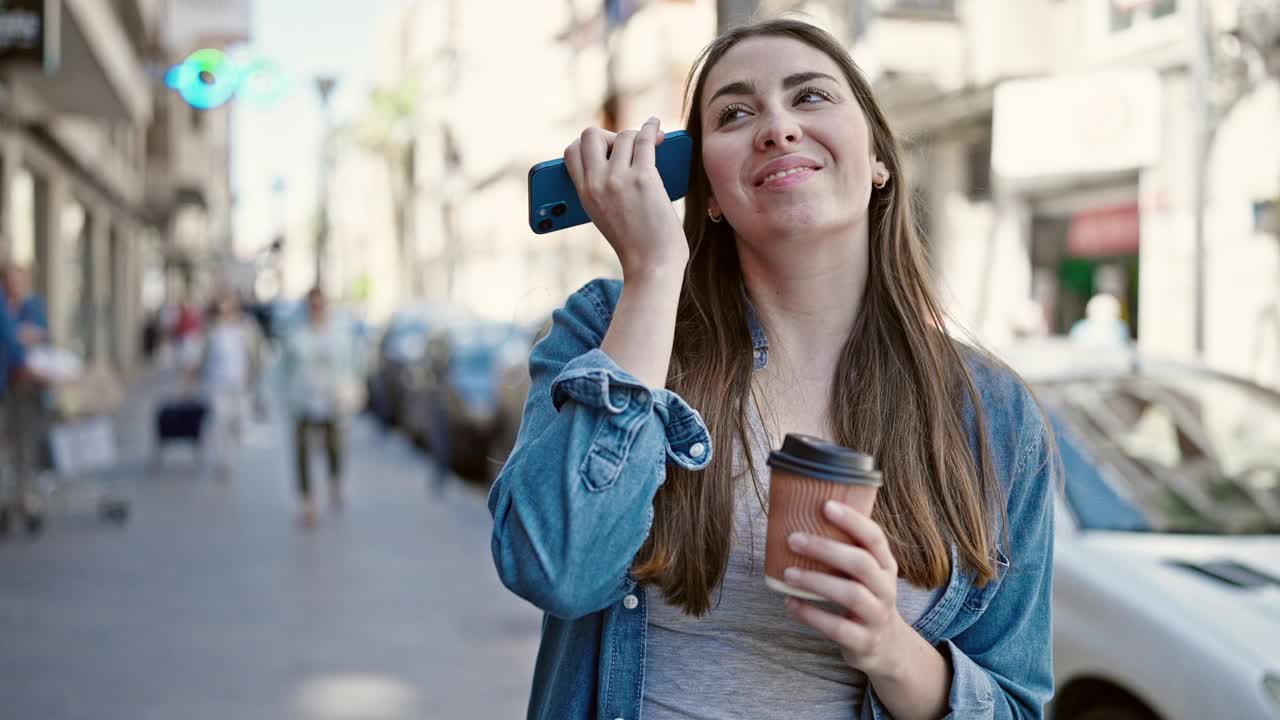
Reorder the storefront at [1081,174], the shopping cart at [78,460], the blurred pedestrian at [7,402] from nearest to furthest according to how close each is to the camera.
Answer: the storefront at [1081,174]
the blurred pedestrian at [7,402]
the shopping cart at [78,460]

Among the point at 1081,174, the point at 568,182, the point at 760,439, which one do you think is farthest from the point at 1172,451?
the point at 1081,174

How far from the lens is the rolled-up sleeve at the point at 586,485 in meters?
1.56

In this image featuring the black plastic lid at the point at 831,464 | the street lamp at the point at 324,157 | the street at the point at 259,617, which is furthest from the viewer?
the street lamp at the point at 324,157

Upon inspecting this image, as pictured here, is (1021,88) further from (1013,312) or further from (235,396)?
(235,396)

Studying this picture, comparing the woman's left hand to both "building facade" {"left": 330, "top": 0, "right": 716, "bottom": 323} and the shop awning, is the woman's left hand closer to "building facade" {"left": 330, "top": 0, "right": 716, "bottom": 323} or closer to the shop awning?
"building facade" {"left": 330, "top": 0, "right": 716, "bottom": 323}

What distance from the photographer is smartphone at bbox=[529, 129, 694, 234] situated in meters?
1.82

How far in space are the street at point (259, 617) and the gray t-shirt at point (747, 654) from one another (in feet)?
13.4

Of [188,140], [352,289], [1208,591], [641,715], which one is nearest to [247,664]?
[1208,591]

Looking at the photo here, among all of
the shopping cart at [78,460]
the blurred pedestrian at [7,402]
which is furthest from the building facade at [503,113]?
the shopping cart at [78,460]

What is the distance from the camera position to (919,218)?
2.30m

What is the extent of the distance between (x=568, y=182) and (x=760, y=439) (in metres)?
0.46

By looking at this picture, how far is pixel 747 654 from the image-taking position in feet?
5.75

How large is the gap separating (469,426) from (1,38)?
5776 mm

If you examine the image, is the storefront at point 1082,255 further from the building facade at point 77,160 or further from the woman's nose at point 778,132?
the building facade at point 77,160
